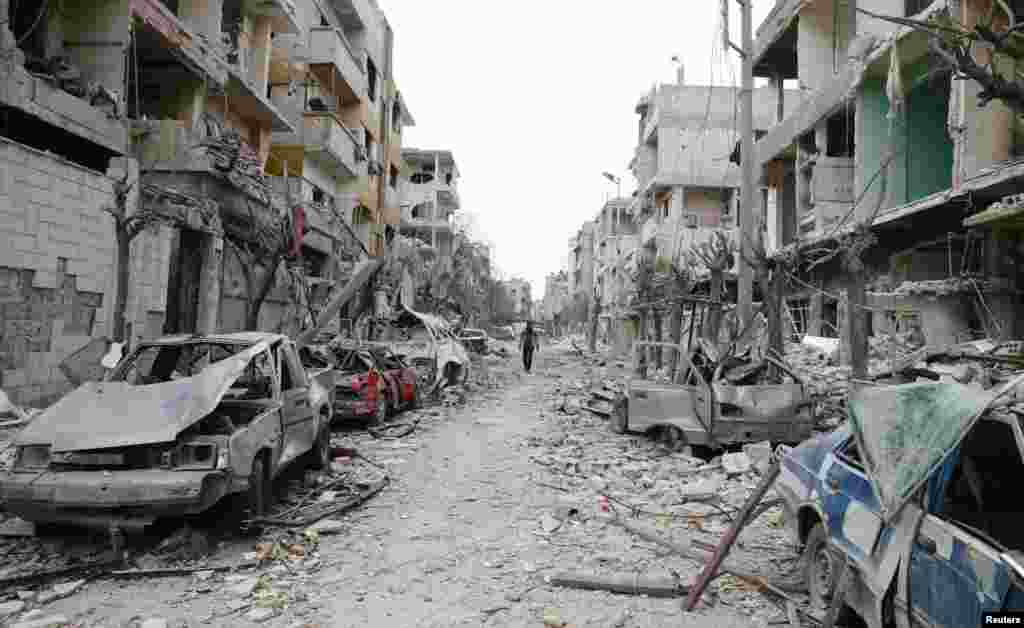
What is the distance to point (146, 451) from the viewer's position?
16.4 feet

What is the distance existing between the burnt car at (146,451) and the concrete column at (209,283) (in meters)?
10.2

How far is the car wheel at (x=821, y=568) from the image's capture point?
3867 millimetres

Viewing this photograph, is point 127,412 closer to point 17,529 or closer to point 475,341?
point 17,529

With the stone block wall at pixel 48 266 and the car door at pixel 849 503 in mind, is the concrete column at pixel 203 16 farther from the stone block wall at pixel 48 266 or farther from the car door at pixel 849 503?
the car door at pixel 849 503

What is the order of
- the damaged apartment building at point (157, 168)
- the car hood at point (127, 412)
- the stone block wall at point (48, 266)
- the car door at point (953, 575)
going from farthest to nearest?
the damaged apartment building at point (157, 168), the stone block wall at point (48, 266), the car hood at point (127, 412), the car door at point (953, 575)

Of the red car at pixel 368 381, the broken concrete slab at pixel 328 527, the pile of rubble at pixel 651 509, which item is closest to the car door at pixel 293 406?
the broken concrete slab at pixel 328 527

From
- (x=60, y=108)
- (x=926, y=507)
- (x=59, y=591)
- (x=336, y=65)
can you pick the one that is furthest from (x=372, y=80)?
(x=926, y=507)

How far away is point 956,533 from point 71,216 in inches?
482

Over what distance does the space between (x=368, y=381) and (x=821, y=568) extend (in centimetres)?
856

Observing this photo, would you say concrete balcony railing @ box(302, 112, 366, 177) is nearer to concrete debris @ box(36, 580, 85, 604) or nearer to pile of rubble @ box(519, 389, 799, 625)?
pile of rubble @ box(519, 389, 799, 625)

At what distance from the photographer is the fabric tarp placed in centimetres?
299

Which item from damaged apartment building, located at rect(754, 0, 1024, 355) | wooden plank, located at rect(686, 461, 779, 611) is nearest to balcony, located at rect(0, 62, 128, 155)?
wooden plank, located at rect(686, 461, 779, 611)

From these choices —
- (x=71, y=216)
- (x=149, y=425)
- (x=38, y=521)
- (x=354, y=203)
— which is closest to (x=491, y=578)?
(x=149, y=425)

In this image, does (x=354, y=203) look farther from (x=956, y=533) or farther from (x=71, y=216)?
(x=956, y=533)
